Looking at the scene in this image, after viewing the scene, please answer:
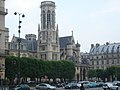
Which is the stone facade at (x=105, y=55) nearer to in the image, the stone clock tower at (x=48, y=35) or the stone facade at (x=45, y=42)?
the stone facade at (x=45, y=42)

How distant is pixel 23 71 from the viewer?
3740 inches

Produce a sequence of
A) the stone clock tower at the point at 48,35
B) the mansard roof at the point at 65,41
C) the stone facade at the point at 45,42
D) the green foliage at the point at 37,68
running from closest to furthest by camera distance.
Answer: the green foliage at the point at 37,68
the stone facade at the point at 45,42
the stone clock tower at the point at 48,35
the mansard roof at the point at 65,41

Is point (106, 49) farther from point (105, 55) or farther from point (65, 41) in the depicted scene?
point (65, 41)

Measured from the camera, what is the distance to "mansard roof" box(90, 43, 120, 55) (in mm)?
184975

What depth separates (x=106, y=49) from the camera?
189 m

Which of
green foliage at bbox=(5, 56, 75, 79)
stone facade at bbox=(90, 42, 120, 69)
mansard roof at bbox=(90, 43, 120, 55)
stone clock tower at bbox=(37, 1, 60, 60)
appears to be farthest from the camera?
mansard roof at bbox=(90, 43, 120, 55)

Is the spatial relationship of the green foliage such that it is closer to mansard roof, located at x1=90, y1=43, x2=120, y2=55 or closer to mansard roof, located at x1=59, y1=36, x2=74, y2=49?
mansard roof, located at x1=59, y1=36, x2=74, y2=49

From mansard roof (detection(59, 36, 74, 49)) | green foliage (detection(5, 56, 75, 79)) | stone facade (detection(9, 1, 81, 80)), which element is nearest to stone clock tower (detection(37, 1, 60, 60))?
stone facade (detection(9, 1, 81, 80))

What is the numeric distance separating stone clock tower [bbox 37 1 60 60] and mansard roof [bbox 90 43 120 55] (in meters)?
43.4

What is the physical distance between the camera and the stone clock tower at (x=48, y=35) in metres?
149

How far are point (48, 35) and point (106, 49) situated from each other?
50110 mm

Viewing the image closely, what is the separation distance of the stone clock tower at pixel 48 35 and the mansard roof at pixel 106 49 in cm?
4340

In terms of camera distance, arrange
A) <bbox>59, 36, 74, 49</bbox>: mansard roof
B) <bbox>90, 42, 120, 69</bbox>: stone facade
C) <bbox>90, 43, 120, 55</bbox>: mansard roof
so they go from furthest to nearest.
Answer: <bbox>90, 43, 120, 55</bbox>: mansard roof < <bbox>90, 42, 120, 69</bbox>: stone facade < <bbox>59, 36, 74, 49</bbox>: mansard roof

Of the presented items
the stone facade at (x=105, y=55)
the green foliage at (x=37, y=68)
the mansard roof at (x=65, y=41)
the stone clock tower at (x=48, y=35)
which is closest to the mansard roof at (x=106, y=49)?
the stone facade at (x=105, y=55)
